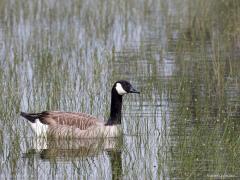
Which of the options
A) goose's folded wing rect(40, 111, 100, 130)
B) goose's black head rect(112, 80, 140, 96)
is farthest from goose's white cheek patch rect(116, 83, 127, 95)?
goose's folded wing rect(40, 111, 100, 130)

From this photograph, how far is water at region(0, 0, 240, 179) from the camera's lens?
493 inches

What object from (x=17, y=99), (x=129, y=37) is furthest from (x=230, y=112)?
(x=129, y=37)

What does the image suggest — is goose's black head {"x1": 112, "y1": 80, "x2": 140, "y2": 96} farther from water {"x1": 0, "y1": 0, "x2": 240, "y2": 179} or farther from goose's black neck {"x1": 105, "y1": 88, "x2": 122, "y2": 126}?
water {"x1": 0, "y1": 0, "x2": 240, "y2": 179}

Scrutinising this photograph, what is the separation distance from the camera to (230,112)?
15.7 meters

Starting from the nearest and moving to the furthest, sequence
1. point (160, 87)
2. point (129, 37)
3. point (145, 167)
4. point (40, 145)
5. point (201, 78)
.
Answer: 1. point (145, 167)
2. point (40, 145)
3. point (160, 87)
4. point (201, 78)
5. point (129, 37)

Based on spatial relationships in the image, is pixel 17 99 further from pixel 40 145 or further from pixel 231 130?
pixel 231 130

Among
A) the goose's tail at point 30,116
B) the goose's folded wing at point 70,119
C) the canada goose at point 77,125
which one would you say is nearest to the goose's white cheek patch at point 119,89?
the canada goose at point 77,125

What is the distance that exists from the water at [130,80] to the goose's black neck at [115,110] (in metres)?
0.25

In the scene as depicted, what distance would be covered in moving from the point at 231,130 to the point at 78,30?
1000 centimetres

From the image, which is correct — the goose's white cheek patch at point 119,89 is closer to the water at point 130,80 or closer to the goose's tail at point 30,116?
the water at point 130,80

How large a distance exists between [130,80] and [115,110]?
3184mm

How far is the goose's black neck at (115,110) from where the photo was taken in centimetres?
1516

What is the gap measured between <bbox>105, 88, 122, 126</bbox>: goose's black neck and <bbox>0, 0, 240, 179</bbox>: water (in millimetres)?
247

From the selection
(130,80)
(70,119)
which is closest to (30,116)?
(70,119)
